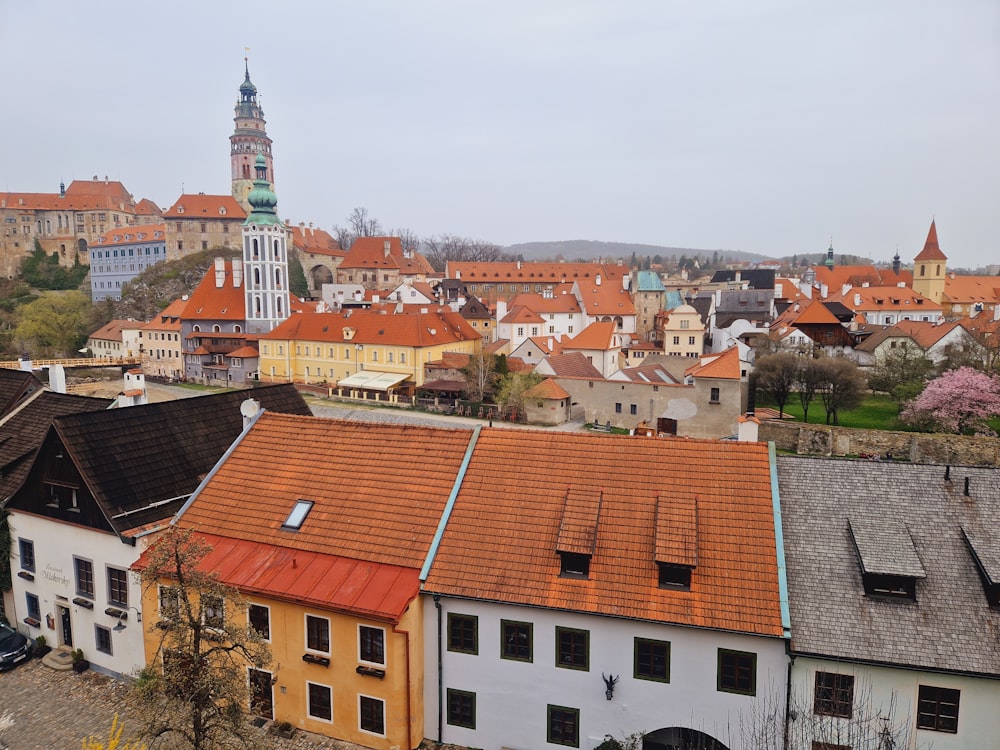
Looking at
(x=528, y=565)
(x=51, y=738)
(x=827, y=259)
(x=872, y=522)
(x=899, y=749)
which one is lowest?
(x=51, y=738)

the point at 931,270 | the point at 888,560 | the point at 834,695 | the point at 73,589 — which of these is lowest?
the point at 73,589

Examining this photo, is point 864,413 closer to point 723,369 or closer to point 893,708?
point 723,369

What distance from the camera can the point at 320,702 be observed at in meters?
14.5

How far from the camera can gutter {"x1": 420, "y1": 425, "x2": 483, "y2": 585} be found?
559 inches

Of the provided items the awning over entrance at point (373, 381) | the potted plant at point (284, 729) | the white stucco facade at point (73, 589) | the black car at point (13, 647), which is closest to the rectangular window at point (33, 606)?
the white stucco facade at point (73, 589)

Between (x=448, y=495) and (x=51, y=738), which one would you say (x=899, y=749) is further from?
(x=51, y=738)

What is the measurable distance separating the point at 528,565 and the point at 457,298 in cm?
7845

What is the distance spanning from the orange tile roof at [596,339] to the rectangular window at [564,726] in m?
48.5

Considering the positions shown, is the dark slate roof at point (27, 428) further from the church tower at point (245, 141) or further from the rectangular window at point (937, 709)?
the church tower at point (245, 141)

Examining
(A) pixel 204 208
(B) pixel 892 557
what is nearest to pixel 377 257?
(A) pixel 204 208

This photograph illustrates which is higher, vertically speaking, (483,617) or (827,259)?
(827,259)

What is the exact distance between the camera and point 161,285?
3686 inches

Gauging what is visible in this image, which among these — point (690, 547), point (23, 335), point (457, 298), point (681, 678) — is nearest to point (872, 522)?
point (690, 547)

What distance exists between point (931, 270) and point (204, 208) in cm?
10780
